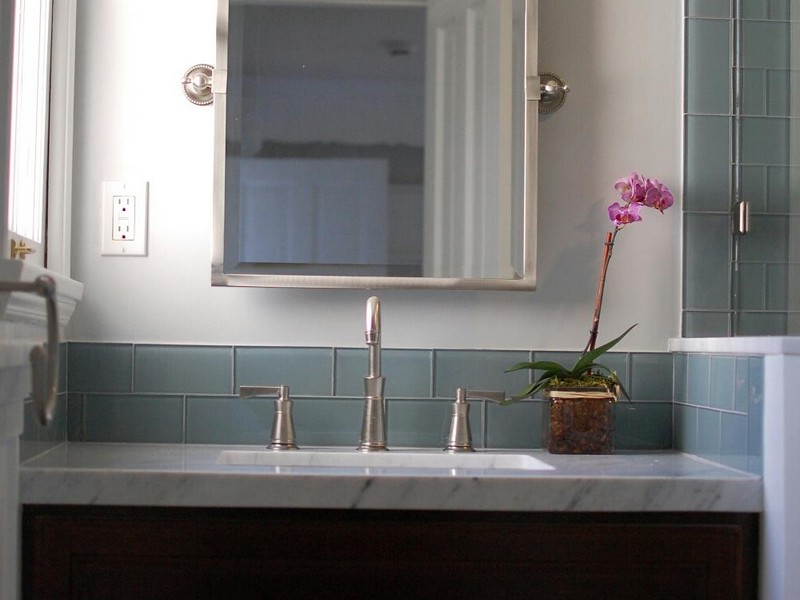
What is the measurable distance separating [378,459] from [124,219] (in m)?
0.53

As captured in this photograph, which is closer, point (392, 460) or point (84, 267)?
point (392, 460)

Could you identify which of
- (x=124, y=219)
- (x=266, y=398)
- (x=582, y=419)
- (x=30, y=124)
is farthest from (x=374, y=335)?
(x=30, y=124)

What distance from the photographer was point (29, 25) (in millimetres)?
1459

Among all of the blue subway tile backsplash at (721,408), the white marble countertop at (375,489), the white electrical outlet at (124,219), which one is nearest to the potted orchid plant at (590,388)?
the blue subway tile backsplash at (721,408)

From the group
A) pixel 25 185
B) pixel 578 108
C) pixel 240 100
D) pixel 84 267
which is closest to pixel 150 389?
pixel 84 267

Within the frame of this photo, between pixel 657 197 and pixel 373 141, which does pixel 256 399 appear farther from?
pixel 657 197

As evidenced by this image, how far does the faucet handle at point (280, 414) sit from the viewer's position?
4.85 ft

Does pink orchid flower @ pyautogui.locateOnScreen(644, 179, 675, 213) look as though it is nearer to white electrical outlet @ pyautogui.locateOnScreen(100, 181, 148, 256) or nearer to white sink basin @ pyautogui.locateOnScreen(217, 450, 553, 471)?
white sink basin @ pyautogui.locateOnScreen(217, 450, 553, 471)

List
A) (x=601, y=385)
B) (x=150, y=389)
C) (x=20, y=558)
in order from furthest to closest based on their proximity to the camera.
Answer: (x=150, y=389) → (x=601, y=385) → (x=20, y=558)

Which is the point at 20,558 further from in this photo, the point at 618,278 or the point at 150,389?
the point at 618,278

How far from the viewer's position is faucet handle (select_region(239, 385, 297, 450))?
1.48 m

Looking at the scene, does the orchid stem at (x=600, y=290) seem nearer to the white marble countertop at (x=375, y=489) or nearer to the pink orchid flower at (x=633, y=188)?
the pink orchid flower at (x=633, y=188)

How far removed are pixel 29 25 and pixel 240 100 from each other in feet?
1.02

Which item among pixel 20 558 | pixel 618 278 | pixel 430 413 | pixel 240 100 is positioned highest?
pixel 240 100
